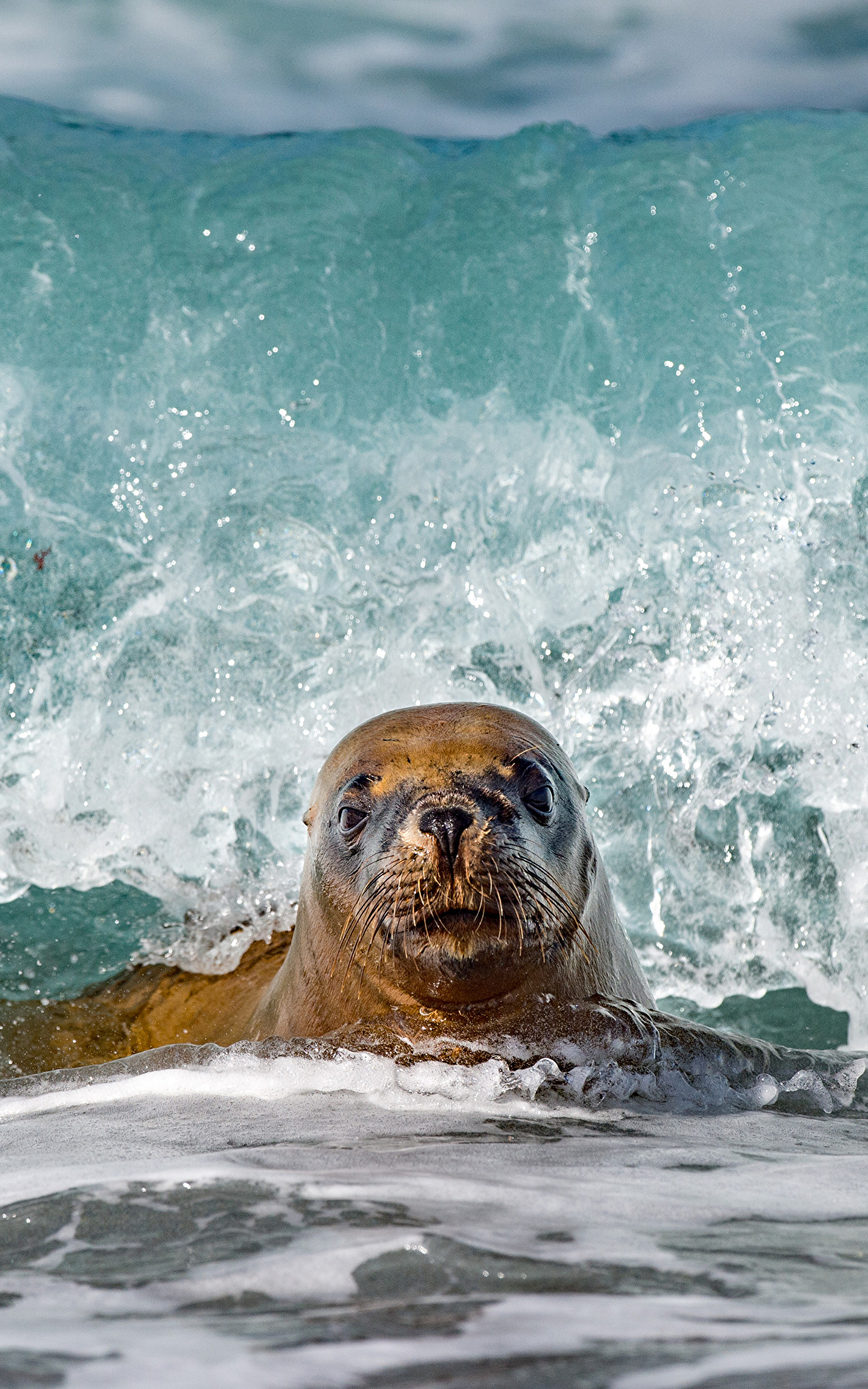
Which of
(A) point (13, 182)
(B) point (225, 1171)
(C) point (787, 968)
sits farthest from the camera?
(A) point (13, 182)

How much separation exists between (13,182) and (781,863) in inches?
204

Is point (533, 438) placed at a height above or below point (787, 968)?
above

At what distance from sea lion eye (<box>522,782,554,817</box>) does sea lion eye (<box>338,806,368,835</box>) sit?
0.51 m

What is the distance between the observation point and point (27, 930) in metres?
5.48

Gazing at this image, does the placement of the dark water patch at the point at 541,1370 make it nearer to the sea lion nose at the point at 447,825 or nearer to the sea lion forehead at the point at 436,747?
the sea lion nose at the point at 447,825

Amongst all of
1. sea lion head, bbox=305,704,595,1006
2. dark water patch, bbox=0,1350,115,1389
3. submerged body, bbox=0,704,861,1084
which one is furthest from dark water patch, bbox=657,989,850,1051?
dark water patch, bbox=0,1350,115,1389

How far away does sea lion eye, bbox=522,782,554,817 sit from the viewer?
3973 millimetres

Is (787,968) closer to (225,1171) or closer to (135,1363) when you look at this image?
(225,1171)

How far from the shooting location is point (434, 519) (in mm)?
6207

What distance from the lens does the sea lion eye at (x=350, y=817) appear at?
4039 mm

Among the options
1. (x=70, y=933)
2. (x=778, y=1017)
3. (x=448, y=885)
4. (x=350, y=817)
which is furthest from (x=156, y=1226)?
(x=778, y=1017)

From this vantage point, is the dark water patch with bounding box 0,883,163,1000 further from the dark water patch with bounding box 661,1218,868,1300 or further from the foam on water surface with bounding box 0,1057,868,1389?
the dark water patch with bounding box 661,1218,868,1300

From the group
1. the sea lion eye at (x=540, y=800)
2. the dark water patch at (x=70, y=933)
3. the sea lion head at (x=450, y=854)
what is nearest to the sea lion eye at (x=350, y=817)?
the sea lion head at (x=450, y=854)

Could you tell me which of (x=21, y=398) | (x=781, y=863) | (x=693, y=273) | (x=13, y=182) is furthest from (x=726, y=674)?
(x=13, y=182)
